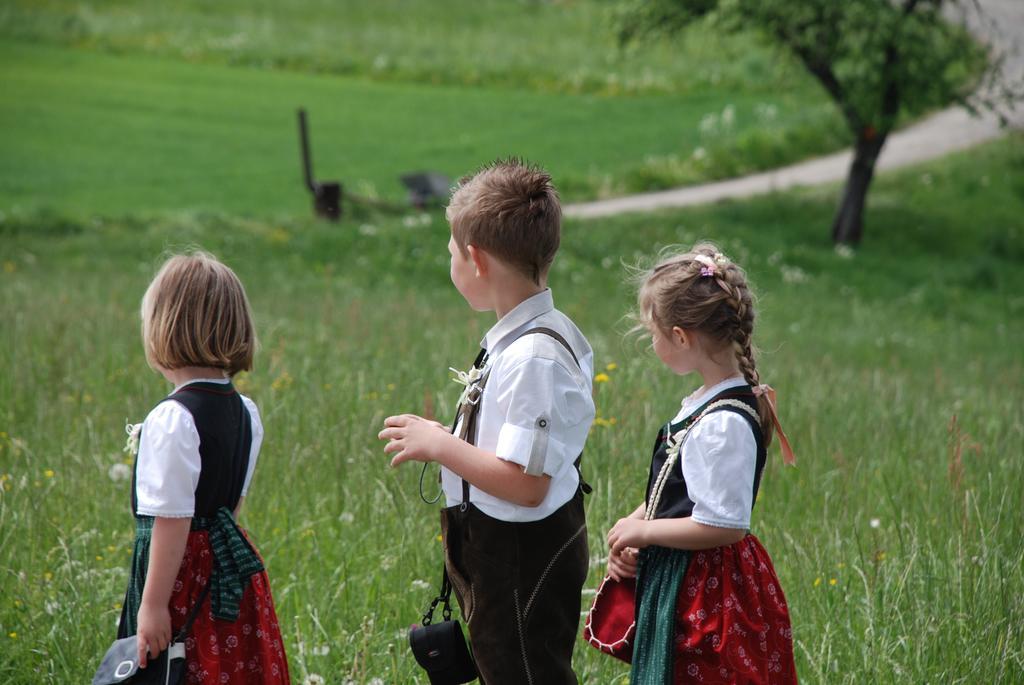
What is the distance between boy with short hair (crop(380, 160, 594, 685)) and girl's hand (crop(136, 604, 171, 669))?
2.15 feet

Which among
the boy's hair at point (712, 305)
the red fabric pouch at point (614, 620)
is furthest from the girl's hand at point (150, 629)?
the boy's hair at point (712, 305)

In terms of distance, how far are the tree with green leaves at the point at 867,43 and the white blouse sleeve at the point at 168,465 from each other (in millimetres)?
16277

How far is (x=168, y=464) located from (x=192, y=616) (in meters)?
0.38

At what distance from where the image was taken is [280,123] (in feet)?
86.3

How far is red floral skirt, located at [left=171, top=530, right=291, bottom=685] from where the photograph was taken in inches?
112

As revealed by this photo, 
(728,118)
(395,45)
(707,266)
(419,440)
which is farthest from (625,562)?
(395,45)

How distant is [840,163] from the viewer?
81.5 ft

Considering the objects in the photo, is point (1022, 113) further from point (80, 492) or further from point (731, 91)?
point (80, 492)

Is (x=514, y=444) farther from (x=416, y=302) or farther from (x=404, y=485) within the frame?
(x=416, y=302)

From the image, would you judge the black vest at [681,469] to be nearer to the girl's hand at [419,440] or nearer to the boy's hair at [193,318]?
the girl's hand at [419,440]

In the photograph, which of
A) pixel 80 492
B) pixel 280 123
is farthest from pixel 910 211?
pixel 80 492

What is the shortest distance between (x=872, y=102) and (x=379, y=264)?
7.96 m

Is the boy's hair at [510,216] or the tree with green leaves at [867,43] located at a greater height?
the tree with green leaves at [867,43]

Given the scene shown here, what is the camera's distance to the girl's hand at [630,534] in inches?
111
